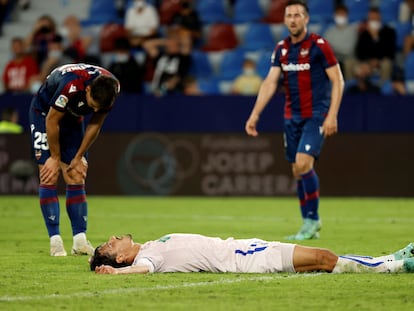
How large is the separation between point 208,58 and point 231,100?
7.25ft

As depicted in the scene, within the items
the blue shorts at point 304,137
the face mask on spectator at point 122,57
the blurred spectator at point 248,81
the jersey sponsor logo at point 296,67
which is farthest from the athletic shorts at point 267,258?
the face mask on spectator at point 122,57

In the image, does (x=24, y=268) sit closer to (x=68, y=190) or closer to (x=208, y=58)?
(x=68, y=190)

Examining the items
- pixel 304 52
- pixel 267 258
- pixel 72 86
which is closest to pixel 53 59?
pixel 304 52

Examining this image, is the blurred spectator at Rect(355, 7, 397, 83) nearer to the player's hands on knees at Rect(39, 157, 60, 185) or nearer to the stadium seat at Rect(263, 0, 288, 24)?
the stadium seat at Rect(263, 0, 288, 24)

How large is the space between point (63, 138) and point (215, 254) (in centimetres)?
228

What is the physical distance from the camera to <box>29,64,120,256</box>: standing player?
9000mm

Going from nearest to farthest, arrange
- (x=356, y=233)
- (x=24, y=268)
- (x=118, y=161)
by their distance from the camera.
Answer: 1. (x=24, y=268)
2. (x=356, y=233)
3. (x=118, y=161)

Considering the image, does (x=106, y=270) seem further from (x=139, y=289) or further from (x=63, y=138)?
(x=63, y=138)

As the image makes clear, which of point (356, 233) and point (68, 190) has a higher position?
point (68, 190)

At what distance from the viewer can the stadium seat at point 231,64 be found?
20047 mm

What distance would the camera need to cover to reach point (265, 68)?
19484mm

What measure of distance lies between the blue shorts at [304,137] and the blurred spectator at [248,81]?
7.49 metres

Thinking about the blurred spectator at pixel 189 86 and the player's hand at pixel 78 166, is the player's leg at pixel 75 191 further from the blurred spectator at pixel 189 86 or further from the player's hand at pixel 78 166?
the blurred spectator at pixel 189 86

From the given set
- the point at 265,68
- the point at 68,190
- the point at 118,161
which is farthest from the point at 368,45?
the point at 68,190
